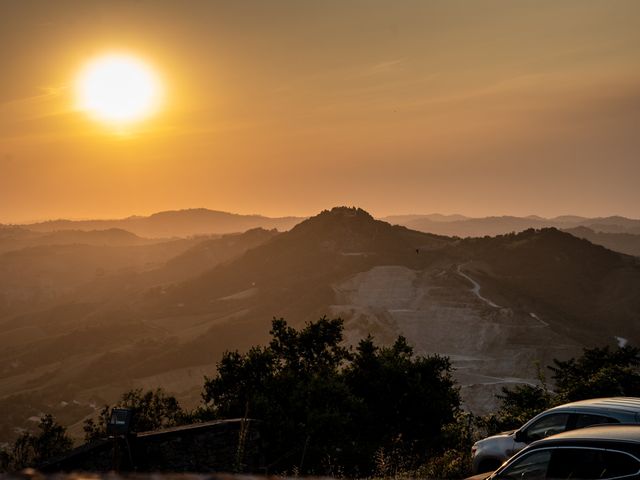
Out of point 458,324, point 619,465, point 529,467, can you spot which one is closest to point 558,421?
point 529,467

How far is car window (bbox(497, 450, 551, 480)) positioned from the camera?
7219mm

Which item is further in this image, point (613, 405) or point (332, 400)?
point (332, 400)

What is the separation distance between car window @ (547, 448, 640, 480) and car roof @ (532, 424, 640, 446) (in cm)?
17

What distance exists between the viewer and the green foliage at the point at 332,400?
75.4 ft

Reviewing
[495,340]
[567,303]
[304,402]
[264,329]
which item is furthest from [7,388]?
[567,303]

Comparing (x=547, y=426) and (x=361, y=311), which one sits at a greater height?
(x=547, y=426)

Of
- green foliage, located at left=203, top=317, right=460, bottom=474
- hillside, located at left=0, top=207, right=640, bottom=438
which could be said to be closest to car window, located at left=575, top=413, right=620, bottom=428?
green foliage, located at left=203, top=317, right=460, bottom=474

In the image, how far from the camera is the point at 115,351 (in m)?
104

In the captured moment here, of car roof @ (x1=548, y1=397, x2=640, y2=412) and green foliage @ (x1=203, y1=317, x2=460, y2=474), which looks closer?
car roof @ (x1=548, y1=397, x2=640, y2=412)

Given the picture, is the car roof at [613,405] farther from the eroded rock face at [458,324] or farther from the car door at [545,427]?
the eroded rock face at [458,324]

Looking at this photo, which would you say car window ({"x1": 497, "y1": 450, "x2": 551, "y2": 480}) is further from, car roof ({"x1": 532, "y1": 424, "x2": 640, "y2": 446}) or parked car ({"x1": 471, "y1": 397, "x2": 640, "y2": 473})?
parked car ({"x1": 471, "y1": 397, "x2": 640, "y2": 473})

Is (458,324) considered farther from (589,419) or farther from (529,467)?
(529,467)

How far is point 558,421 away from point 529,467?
3920mm

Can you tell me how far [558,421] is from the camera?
10.8 m
